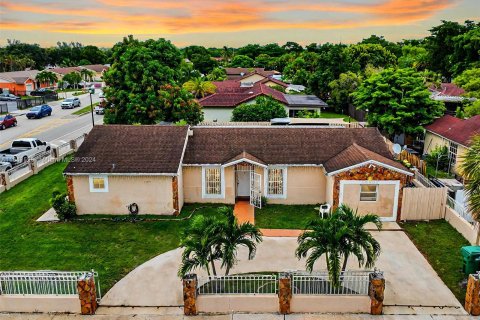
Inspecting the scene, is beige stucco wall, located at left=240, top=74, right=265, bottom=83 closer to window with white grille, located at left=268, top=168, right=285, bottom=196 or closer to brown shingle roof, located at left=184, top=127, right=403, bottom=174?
brown shingle roof, located at left=184, top=127, right=403, bottom=174

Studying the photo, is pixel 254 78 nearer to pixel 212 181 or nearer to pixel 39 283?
pixel 212 181

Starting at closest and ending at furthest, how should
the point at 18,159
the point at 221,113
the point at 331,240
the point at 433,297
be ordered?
the point at 331,240, the point at 433,297, the point at 18,159, the point at 221,113

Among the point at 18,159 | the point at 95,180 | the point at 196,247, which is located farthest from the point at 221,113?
the point at 196,247

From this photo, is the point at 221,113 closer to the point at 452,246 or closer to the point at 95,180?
the point at 95,180

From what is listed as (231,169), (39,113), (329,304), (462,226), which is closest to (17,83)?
(39,113)

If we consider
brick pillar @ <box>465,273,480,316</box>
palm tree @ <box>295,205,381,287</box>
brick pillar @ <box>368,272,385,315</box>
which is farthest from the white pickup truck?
brick pillar @ <box>465,273,480,316</box>

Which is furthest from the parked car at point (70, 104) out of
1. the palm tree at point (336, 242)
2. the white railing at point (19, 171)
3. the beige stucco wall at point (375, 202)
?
the palm tree at point (336, 242)
